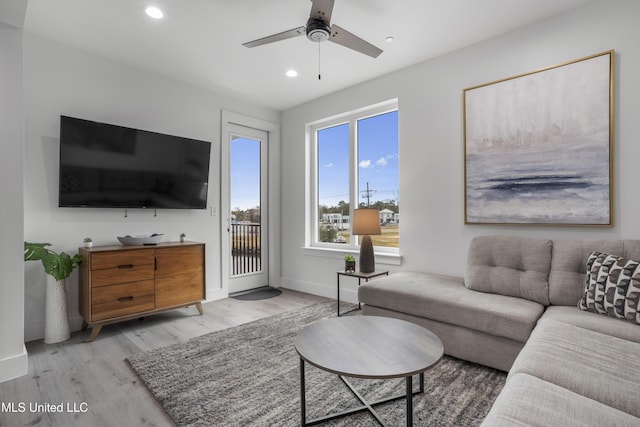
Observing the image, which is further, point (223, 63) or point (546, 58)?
point (223, 63)

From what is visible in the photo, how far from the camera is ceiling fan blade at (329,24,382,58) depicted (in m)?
2.12

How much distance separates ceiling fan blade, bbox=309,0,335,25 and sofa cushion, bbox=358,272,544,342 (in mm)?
2039

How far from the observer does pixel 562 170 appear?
2.50 m

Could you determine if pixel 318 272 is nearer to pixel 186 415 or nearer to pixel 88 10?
pixel 186 415

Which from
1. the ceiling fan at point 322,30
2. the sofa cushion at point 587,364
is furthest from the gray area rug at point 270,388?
the ceiling fan at point 322,30

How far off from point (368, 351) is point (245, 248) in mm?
3283

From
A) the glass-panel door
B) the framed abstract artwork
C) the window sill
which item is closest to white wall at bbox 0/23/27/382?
the glass-panel door

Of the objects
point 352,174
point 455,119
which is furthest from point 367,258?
point 455,119

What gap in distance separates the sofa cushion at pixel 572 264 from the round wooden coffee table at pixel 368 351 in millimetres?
1171

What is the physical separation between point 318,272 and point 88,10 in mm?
3453

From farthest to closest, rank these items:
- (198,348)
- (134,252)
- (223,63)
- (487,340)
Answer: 1. (223,63)
2. (134,252)
3. (198,348)
4. (487,340)

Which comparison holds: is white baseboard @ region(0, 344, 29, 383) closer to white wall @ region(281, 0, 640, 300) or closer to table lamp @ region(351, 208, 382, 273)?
table lamp @ region(351, 208, 382, 273)

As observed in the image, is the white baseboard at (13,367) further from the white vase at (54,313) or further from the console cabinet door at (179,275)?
the console cabinet door at (179,275)

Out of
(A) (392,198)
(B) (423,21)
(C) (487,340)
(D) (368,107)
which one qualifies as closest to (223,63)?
(D) (368,107)
